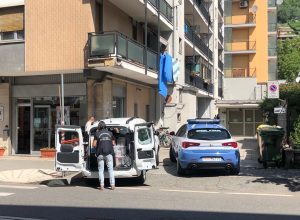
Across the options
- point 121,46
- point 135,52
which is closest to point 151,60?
point 135,52

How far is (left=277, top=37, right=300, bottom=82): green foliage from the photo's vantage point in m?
66.7

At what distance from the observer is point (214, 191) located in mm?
12078

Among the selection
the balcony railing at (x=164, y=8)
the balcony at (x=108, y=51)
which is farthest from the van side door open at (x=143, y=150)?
the balcony railing at (x=164, y=8)

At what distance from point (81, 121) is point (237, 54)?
4135 cm

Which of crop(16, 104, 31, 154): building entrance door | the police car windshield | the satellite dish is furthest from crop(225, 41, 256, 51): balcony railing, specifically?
the police car windshield

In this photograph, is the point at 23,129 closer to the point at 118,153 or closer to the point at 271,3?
the point at 118,153

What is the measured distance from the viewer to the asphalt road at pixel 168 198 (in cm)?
889

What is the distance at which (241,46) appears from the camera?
5856cm

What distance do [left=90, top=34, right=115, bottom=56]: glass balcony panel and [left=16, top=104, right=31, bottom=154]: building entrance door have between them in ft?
17.4

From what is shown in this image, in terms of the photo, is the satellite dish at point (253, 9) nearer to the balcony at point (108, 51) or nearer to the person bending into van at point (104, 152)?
the balcony at point (108, 51)

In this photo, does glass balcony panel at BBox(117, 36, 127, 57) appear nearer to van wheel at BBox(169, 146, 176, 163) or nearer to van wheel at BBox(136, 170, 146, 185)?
van wheel at BBox(169, 146, 176, 163)

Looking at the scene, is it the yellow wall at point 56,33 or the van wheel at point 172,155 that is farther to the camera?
the yellow wall at point 56,33

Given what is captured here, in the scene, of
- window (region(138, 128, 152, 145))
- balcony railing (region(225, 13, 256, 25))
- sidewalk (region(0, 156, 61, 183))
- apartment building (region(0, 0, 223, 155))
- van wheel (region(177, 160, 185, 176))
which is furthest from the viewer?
balcony railing (region(225, 13, 256, 25))

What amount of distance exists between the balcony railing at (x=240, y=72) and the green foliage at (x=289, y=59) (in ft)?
31.3
